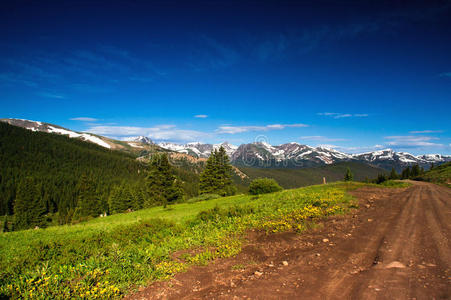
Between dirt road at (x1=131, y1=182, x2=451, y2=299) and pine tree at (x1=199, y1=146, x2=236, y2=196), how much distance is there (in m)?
47.1

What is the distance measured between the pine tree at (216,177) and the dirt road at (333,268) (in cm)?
4707

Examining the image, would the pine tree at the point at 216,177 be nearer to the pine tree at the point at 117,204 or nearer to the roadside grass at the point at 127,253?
the pine tree at the point at 117,204

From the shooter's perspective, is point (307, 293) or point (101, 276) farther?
point (101, 276)

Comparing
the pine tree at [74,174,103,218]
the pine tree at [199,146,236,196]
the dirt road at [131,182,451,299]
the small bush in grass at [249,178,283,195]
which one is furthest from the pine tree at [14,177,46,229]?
the dirt road at [131,182,451,299]

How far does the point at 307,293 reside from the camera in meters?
5.54

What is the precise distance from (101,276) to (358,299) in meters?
7.40

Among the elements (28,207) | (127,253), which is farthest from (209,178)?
(28,207)

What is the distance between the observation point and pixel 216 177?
193 feet

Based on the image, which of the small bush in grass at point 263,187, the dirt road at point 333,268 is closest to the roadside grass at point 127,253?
the dirt road at point 333,268

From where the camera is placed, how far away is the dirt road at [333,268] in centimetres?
558

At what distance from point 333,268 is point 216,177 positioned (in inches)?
2068

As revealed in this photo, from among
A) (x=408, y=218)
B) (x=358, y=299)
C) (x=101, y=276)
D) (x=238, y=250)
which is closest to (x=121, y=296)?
(x=101, y=276)

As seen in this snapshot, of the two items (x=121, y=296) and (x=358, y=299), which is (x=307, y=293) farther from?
(x=121, y=296)

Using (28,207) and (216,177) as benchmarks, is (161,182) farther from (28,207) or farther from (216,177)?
(28,207)
